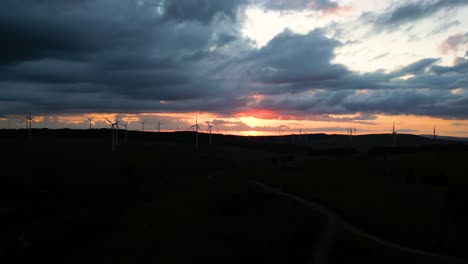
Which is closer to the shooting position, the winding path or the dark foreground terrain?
the winding path

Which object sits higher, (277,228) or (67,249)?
(277,228)

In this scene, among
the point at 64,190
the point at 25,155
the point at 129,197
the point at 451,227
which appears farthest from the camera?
the point at 25,155

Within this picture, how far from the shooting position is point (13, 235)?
4869 centimetres

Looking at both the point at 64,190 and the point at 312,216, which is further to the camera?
the point at 64,190

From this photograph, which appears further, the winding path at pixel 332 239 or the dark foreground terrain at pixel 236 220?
the dark foreground terrain at pixel 236 220

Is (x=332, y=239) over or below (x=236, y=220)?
over

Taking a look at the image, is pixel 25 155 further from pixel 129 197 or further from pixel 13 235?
pixel 13 235

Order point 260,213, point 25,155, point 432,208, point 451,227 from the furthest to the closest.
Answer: point 25,155
point 260,213
point 432,208
point 451,227

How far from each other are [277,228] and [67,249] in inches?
970

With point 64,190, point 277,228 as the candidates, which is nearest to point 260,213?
point 277,228

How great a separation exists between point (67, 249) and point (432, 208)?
143 feet

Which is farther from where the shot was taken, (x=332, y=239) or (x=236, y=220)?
(x=236, y=220)

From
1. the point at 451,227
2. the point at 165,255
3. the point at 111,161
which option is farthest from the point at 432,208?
the point at 111,161

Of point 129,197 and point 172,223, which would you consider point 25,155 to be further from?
point 172,223
